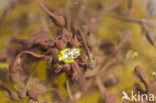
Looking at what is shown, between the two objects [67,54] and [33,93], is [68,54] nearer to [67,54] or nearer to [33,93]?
[67,54]

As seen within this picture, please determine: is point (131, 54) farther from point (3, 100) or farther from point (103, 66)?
point (3, 100)

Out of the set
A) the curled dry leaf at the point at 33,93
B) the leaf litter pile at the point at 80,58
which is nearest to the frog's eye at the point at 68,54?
the leaf litter pile at the point at 80,58

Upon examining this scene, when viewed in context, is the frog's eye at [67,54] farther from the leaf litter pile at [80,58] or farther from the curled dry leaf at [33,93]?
the curled dry leaf at [33,93]

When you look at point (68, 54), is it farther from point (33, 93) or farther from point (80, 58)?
point (33, 93)

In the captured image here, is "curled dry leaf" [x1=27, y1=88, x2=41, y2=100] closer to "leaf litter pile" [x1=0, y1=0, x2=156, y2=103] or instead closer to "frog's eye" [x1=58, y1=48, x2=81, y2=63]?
"leaf litter pile" [x1=0, y1=0, x2=156, y2=103]

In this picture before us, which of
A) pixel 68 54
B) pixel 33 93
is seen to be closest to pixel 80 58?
pixel 68 54

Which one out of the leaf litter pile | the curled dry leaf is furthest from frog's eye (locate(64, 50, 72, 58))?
the curled dry leaf

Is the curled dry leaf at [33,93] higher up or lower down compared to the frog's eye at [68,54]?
lower down

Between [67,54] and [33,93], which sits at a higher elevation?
[67,54]

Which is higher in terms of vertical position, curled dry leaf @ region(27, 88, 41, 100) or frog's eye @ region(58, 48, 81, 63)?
frog's eye @ region(58, 48, 81, 63)
